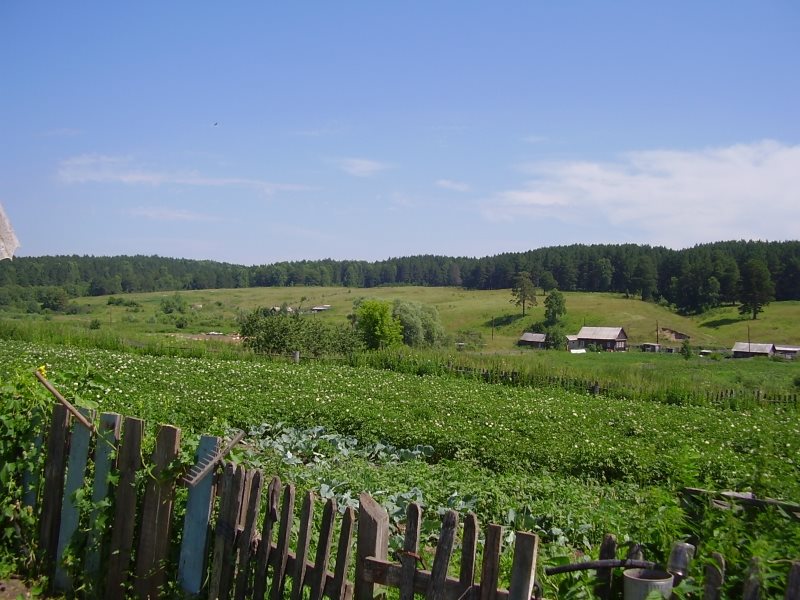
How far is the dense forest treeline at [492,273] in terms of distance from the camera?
343ft

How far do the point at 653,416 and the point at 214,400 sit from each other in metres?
11.3

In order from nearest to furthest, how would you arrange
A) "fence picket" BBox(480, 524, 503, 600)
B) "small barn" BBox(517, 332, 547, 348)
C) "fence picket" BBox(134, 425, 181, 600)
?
"fence picket" BBox(480, 524, 503, 600) → "fence picket" BBox(134, 425, 181, 600) → "small barn" BBox(517, 332, 547, 348)

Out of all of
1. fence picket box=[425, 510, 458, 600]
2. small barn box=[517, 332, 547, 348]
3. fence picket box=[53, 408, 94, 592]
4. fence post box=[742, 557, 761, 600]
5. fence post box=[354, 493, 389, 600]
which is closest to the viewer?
fence post box=[742, 557, 761, 600]

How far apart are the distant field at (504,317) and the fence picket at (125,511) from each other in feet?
218

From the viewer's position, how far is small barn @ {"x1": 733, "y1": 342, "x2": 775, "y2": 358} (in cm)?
7369

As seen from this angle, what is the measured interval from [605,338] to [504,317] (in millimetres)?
22321

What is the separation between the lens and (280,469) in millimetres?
7137

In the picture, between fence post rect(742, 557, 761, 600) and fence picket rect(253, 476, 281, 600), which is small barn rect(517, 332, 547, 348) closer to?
fence picket rect(253, 476, 281, 600)

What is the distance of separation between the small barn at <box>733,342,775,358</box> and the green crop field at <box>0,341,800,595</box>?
58.8 metres

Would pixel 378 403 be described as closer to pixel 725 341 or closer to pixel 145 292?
pixel 725 341

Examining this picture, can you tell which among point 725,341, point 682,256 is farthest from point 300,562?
point 682,256

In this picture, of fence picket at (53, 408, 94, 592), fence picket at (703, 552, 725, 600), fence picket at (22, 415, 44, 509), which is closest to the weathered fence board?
fence picket at (703, 552, 725, 600)

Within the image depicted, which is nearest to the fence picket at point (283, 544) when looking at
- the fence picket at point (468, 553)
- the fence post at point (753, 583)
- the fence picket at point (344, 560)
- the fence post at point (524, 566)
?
the fence picket at point (344, 560)

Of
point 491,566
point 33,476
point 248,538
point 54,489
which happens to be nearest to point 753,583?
point 491,566
